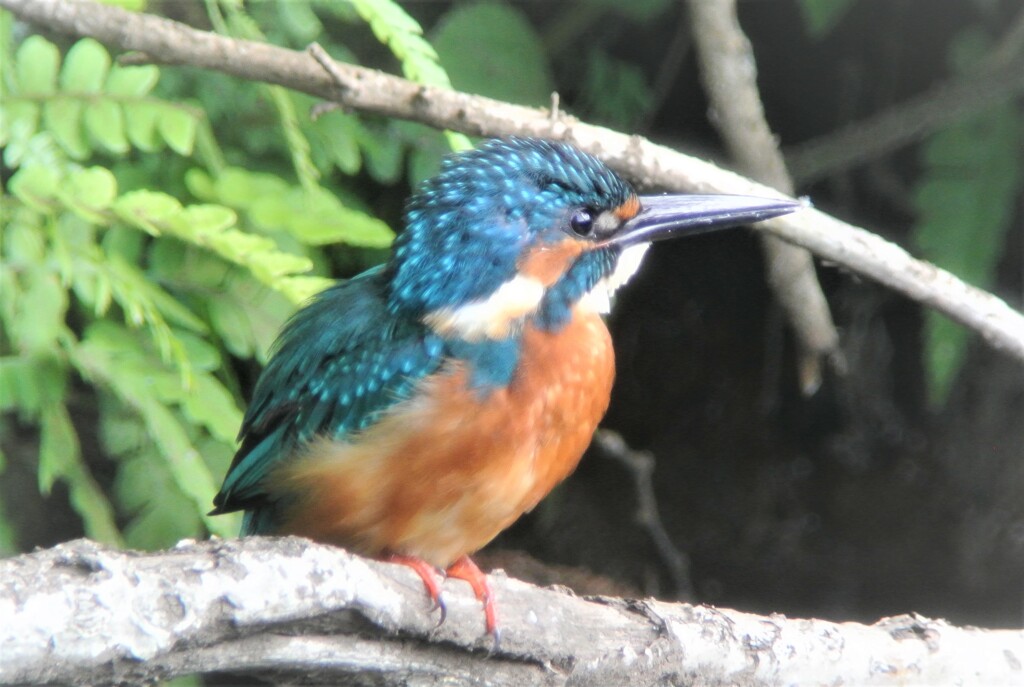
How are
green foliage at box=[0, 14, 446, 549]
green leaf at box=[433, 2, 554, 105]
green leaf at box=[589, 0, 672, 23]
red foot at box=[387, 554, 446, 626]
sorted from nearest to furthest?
red foot at box=[387, 554, 446, 626]
green foliage at box=[0, 14, 446, 549]
green leaf at box=[433, 2, 554, 105]
green leaf at box=[589, 0, 672, 23]

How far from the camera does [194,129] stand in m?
1.93

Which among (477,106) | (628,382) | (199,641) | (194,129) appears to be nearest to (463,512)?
(199,641)

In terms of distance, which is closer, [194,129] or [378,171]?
[194,129]

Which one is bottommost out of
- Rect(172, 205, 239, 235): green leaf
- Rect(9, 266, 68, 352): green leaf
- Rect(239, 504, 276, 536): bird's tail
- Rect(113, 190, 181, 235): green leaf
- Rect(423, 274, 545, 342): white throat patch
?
Rect(239, 504, 276, 536): bird's tail

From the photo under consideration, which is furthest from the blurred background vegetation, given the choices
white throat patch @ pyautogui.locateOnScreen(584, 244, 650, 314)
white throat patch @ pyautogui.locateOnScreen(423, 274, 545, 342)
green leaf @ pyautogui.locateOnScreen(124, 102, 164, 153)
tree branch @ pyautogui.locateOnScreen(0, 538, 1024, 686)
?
tree branch @ pyautogui.locateOnScreen(0, 538, 1024, 686)

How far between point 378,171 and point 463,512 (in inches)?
32.5

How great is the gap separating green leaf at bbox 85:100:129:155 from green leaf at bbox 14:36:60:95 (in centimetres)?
8

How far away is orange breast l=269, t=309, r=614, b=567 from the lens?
158 centimetres

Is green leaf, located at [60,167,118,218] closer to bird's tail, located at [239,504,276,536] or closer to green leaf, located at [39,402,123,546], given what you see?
green leaf, located at [39,402,123,546]

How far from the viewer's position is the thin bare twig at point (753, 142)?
2.33 meters

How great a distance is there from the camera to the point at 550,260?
1.69 meters

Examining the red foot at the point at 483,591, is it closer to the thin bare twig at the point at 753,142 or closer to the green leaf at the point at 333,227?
the green leaf at the point at 333,227

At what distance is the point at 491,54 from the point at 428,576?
1.22 m

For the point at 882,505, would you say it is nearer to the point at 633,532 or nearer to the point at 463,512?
the point at 633,532
